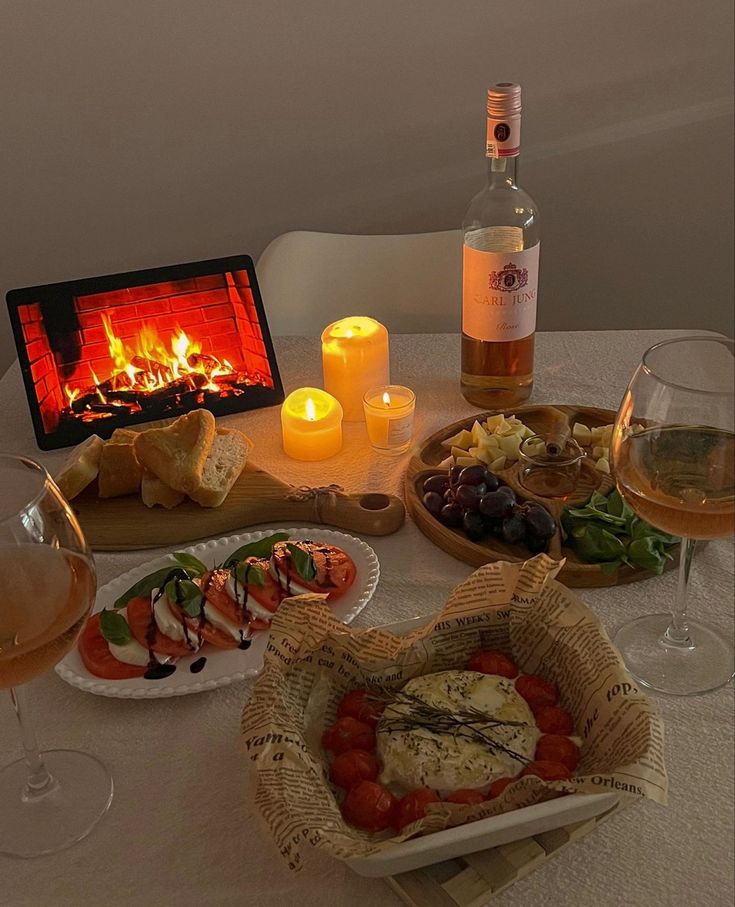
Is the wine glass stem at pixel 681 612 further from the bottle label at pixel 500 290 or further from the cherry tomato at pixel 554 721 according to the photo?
the bottle label at pixel 500 290

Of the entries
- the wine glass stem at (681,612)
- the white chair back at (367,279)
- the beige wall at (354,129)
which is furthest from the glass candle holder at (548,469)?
the beige wall at (354,129)

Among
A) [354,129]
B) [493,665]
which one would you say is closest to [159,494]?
[493,665]

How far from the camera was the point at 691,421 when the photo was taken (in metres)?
0.82

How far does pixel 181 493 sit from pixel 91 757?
0.41m

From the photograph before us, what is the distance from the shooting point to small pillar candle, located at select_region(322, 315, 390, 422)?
138cm

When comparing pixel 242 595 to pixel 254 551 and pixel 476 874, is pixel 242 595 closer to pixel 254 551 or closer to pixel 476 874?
pixel 254 551

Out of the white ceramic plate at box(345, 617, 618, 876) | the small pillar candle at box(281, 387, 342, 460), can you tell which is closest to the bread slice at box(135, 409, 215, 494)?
the small pillar candle at box(281, 387, 342, 460)

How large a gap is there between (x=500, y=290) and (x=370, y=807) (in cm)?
73

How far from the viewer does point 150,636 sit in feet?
3.06

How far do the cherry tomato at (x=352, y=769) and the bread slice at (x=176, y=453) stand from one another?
0.50 metres

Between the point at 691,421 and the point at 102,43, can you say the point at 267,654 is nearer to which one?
the point at 691,421

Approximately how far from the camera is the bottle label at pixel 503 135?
1220 millimetres

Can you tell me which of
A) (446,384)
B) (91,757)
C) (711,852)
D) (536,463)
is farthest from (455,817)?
(446,384)

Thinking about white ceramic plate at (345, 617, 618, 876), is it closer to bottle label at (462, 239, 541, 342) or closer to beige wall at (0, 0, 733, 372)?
bottle label at (462, 239, 541, 342)
